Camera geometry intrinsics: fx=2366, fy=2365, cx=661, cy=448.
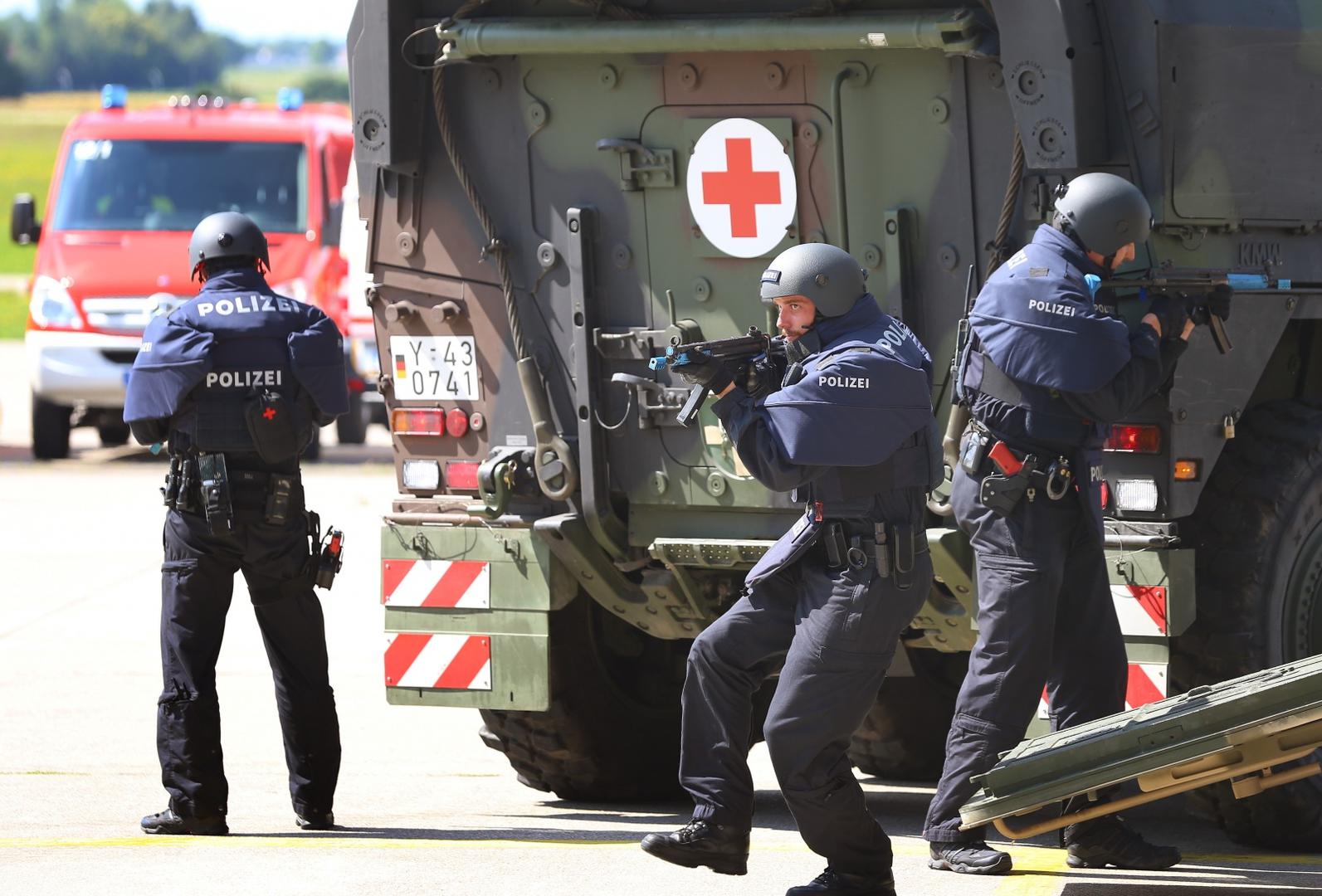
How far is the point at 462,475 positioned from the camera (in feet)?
25.1

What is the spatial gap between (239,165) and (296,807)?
1094cm

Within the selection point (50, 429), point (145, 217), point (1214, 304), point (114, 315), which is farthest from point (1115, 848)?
point (50, 429)

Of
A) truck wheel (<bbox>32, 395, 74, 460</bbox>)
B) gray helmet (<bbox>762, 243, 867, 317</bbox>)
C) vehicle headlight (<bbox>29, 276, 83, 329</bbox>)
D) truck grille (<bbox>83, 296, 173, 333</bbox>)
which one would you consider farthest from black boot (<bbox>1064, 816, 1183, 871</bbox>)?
truck wheel (<bbox>32, 395, 74, 460</bbox>)

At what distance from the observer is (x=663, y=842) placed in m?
6.12

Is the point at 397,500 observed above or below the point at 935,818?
above

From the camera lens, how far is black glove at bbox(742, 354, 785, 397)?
623 cm

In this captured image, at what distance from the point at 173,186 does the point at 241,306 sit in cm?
1054

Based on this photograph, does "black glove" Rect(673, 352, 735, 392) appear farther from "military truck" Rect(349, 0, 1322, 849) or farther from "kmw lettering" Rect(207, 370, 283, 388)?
"kmw lettering" Rect(207, 370, 283, 388)

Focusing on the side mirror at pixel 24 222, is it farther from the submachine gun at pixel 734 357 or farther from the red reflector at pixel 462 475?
the submachine gun at pixel 734 357

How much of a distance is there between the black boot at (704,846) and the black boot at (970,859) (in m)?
0.70

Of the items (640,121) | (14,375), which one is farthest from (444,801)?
(14,375)

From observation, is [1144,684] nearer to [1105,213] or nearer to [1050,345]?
[1050,345]

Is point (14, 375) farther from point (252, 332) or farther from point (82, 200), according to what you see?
point (252, 332)

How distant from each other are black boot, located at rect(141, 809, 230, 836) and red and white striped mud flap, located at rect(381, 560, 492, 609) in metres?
0.93
